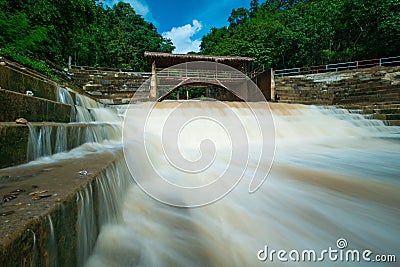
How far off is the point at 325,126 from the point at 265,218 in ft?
16.7

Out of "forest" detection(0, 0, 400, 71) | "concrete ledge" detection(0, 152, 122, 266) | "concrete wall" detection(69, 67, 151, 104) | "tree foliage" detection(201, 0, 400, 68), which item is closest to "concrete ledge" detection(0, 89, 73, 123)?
"concrete ledge" detection(0, 152, 122, 266)

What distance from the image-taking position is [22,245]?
462mm

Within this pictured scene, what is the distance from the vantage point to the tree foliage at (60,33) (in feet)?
18.3

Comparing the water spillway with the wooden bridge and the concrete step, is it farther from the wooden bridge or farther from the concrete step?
the wooden bridge

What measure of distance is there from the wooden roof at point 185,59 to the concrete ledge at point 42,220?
1100 cm

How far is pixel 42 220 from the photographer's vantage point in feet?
1.78

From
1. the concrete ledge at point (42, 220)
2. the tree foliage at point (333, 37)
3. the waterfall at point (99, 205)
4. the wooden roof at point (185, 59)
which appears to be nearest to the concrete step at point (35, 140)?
the concrete ledge at point (42, 220)

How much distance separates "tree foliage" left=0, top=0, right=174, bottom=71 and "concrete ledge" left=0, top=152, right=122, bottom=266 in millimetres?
6015

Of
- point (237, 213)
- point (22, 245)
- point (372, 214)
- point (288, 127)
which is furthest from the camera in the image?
point (288, 127)

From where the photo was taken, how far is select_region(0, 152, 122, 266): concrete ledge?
46cm

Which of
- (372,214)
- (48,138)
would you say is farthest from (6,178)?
(372,214)

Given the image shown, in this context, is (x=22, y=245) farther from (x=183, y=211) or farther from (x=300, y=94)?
(x=300, y=94)

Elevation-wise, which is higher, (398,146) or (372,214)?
(398,146)

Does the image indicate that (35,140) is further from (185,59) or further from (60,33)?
(185,59)
